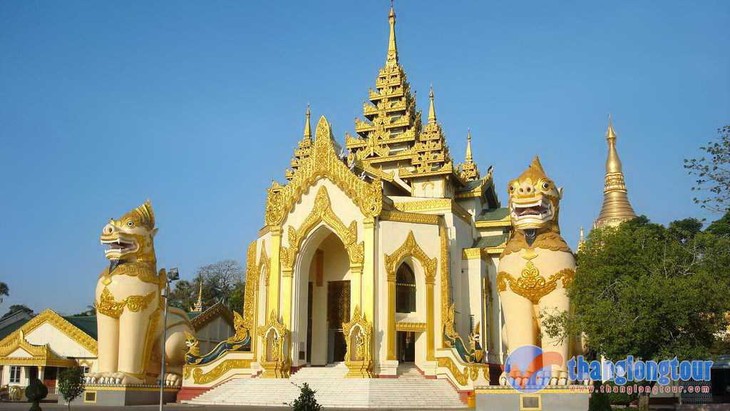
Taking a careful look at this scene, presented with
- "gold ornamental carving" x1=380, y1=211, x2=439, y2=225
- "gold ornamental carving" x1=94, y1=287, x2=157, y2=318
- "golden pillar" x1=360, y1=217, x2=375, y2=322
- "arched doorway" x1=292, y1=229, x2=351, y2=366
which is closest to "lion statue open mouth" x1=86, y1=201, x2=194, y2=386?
"gold ornamental carving" x1=94, y1=287, x2=157, y2=318

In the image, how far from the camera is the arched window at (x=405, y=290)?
21.7 metres

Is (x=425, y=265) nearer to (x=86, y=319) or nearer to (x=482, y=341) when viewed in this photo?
(x=482, y=341)

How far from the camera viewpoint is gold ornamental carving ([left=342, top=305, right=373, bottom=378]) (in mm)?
19375

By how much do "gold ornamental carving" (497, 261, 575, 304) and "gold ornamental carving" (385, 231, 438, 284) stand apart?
4924 mm

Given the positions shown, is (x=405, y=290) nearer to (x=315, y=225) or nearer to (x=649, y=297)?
(x=315, y=225)

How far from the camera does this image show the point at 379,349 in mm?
19859

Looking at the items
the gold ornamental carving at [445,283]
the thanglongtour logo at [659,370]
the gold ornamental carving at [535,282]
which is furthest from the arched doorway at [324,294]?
the thanglongtour logo at [659,370]

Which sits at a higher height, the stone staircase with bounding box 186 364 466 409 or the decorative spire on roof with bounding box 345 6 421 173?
the decorative spire on roof with bounding box 345 6 421 173

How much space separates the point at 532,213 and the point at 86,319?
1813cm

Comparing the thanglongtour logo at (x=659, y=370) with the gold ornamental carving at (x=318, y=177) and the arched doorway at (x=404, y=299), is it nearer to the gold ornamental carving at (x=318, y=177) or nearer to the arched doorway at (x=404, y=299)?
the arched doorway at (x=404, y=299)

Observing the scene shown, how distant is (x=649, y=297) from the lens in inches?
501

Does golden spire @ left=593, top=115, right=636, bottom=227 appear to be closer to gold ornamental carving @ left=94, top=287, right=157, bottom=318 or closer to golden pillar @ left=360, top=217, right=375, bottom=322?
golden pillar @ left=360, top=217, right=375, bottom=322

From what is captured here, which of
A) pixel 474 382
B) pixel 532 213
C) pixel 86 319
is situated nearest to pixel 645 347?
pixel 532 213

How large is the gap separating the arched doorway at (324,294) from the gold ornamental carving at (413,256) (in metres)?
2.30
